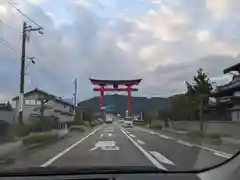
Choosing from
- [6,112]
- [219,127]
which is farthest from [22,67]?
[6,112]

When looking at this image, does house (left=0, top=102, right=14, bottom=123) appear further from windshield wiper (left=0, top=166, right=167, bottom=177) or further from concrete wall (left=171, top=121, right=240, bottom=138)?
windshield wiper (left=0, top=166, right=167, bottom=177)

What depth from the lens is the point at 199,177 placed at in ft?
14.1

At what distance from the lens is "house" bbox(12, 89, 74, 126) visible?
49.9 m

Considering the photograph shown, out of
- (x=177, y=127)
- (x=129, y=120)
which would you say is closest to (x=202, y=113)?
(x=177, y=127)

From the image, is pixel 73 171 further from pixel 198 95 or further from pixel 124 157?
pixel 198 95

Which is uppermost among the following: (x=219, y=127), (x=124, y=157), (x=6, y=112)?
(x=6, y=112)

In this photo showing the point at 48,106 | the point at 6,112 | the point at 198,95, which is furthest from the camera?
the point at 48,106

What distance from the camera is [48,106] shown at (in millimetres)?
56469

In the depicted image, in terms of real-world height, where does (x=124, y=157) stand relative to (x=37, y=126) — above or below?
below

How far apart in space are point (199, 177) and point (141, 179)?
0.58 m

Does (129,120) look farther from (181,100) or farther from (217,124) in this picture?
(217,124)

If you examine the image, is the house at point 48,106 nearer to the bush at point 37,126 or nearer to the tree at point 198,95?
the bush at point 37,126

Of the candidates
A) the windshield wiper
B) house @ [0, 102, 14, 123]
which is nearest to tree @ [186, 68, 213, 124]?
house @ [0, 102, 14, 123]

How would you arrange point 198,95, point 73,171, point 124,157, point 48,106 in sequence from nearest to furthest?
point 73,171
point 124,157
point 198,95
point 48,106
